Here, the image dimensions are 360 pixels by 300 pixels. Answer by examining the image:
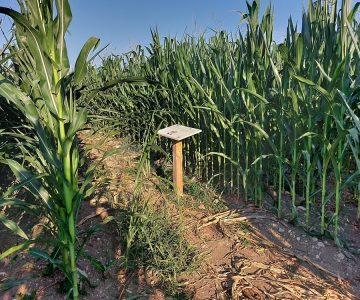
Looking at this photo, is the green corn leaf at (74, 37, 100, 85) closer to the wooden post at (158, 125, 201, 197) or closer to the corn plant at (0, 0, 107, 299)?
the corn plant at (0, 0, 107, 299)

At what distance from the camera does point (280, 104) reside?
7.09 feet

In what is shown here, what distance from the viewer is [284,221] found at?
2277mm

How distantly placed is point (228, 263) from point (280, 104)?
105cm

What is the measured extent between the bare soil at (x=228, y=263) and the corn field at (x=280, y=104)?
165 mm

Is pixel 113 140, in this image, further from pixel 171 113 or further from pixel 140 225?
pixel 140 225

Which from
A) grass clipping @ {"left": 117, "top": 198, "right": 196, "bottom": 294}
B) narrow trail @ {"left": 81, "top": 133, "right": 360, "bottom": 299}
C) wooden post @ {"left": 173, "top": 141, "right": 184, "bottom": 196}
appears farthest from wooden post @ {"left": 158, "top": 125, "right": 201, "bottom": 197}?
grass clipping @ {"left": 117, "top": 198, "right": 196, "bottom": 294}

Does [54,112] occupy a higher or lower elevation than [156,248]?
higher

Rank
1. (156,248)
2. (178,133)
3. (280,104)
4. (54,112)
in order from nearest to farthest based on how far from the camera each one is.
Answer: (54,112) → (156,248) → (280,104) → (178,133)

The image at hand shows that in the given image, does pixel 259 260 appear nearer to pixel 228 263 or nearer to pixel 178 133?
pixel 228 263

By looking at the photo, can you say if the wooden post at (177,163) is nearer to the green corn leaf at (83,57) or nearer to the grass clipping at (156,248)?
the grass clipping at (156,248)

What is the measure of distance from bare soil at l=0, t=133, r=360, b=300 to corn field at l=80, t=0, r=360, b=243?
165mm

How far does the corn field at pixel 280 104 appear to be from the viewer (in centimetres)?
178

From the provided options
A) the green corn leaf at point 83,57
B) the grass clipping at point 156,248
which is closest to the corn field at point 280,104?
the green corn leaf at point 83,57

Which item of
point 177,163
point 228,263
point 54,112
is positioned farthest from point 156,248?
point 54,112
